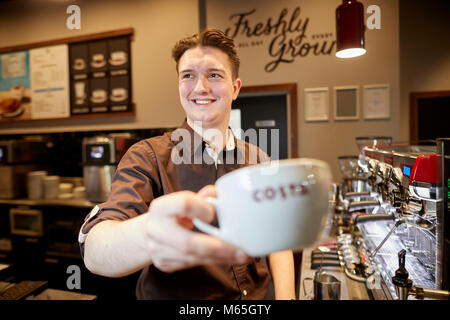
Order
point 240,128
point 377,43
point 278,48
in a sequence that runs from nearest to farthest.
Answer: point 377,43 → point 278,48 → point 240,128

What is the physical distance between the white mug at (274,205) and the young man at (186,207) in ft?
0.10

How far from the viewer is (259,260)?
91 cm

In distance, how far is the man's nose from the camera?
0.68 meters

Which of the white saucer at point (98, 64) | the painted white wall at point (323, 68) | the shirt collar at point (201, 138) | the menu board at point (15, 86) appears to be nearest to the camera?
the shirt collar at point (201, 138)

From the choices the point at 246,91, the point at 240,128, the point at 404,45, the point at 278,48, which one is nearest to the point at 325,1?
the point at 278,48

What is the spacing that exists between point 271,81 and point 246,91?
266 mm

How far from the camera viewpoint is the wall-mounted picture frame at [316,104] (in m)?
2.88

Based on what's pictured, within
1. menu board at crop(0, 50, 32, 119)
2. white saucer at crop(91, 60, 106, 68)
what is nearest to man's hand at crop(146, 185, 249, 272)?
white saucer at crop(91, 60, 106, 68)

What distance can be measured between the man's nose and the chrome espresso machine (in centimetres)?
57

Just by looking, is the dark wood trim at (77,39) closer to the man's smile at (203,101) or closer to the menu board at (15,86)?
the menu board at (15,86)

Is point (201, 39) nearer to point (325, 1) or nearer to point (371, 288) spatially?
point (371, 288)

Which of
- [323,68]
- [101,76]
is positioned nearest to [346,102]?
[323,68]

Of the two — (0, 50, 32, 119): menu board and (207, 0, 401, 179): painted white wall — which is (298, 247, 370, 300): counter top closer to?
(207, 0, 401, 179): painted white wall

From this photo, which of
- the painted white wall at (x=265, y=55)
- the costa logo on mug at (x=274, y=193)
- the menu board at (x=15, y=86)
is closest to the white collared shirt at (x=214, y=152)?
the costa logo on mug at (x=274, y=193)
